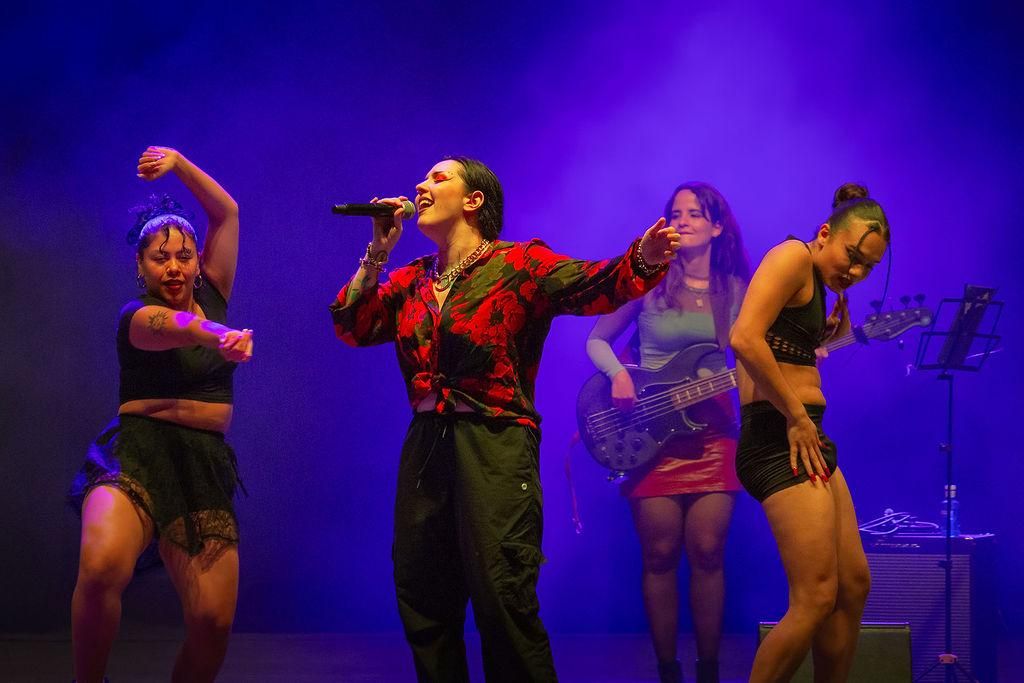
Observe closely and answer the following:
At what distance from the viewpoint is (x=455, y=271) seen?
3.03 metres

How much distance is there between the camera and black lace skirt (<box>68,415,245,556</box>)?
121 inches

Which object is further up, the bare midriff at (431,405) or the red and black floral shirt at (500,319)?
the red and black floral shirt at (500,319)

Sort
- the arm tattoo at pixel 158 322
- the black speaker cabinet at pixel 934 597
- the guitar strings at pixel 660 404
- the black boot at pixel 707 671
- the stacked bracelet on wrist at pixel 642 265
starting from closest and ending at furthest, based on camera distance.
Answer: the stacked bracelet on wrist at pixel 642 265 → the arm tattoo at pixel 158 322 → the black boot at pixel 707 671 → the black speaker cabinet at pixel 934 597 → the guitar strings at pixel 660 404

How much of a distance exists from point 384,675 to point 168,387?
2267mm

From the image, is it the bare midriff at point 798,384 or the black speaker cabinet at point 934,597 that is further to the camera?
the black speaker cabinet at point 934,597

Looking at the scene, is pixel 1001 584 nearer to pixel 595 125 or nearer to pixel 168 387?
pixel 595 125

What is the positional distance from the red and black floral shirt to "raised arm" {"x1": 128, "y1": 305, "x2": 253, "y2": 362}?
1.51ft

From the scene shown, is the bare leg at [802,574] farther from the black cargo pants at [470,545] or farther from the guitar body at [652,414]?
the guitar body at [652,414]

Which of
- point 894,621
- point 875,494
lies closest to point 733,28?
point 875,494

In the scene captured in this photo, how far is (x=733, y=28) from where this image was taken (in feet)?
20.2

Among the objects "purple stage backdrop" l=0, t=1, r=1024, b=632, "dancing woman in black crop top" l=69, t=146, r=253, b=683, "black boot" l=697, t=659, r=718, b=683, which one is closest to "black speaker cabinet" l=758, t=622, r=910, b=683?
"black boot" l=697, t=659, r=718, b=683

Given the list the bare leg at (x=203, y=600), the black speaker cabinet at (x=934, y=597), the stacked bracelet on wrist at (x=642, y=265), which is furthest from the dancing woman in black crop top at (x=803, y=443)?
the black speaker cabinet at (x=934, y=597)

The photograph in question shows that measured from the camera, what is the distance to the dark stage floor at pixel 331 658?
4.90m

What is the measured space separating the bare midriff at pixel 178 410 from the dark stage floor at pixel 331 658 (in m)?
1.97
